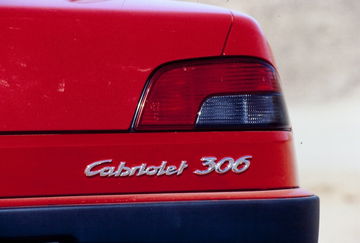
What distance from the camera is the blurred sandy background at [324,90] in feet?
21.6

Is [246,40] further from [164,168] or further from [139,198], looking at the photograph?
[139,198]

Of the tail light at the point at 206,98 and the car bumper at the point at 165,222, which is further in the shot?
the tail light at the point at 206,98

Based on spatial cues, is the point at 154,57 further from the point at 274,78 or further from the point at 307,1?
the point at 307,1

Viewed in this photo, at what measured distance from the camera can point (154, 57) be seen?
6.02 ft

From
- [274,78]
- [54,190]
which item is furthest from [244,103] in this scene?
[54,190]

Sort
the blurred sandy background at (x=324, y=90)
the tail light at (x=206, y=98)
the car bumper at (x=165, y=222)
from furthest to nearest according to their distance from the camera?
the blurred sandy background at (x=324, y=90)
the tail light at (x=206, y=98)
the car bumper at (x=165, y=222)

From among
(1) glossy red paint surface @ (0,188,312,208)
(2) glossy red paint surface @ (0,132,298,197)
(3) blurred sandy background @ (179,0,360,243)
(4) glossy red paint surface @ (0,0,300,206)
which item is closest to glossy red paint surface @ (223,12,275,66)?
(4) glossy red paint surface @ (0,0,300,206)

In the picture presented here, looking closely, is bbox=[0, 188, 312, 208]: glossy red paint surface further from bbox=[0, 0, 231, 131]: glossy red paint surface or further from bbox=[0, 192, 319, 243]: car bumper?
bbox=[0, 0, 231, 131]: glossy red paint surface

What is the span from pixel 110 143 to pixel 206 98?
300 mm

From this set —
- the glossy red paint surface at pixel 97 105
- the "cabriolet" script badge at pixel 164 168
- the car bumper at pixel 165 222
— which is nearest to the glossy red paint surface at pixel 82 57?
the glossy red paint surface at pixel 97 105

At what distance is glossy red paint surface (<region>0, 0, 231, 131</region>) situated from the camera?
69.9 inches

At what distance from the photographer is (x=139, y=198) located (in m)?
1.78

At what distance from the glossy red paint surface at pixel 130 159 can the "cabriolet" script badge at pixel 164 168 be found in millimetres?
11

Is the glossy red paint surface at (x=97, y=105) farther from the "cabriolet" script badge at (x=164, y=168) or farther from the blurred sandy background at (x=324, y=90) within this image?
Answer: the blurred sandy background at (x=324, y=90)
